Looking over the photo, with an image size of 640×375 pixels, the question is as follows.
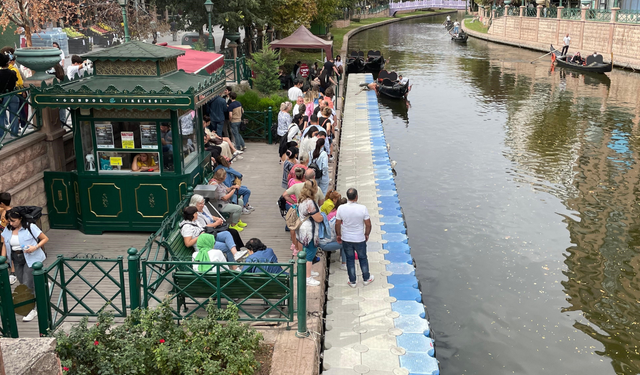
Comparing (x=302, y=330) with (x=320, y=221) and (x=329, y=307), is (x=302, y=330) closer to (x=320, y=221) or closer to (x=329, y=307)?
(x=329, y=307)

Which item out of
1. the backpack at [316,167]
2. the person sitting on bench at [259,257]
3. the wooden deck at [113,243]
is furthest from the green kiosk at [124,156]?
the person sitting on bench at [259,257]

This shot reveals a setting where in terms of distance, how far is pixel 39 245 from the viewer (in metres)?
9.02

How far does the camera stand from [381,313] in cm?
957

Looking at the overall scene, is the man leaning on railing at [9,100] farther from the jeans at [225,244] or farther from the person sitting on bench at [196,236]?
the jeans at [225,244]

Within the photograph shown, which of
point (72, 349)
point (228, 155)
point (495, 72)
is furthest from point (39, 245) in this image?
point (495, 72)

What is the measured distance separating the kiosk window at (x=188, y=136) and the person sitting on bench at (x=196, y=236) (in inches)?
102

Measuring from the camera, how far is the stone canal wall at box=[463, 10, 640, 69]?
4381 centimetres

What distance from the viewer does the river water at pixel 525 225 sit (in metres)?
10.6

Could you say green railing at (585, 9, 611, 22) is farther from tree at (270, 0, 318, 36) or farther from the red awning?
the red awning

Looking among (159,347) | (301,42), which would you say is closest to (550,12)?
(301,42)

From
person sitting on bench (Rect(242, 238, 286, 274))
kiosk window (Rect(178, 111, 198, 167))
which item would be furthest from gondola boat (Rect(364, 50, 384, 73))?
person sitting on bench (Rect(242, 238, 286, 274))

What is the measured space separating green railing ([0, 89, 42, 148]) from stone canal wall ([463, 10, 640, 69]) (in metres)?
40.5

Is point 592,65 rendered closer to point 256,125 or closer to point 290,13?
point 290,13

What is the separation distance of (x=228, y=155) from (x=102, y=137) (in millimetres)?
4070
